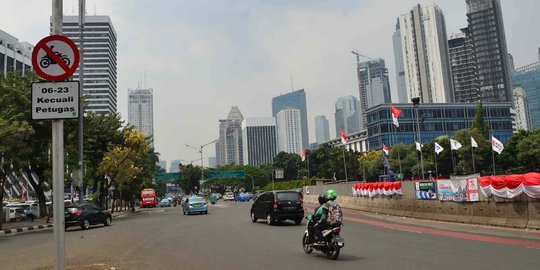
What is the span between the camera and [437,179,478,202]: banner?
19.8 metres

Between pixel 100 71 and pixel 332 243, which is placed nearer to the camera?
pixel 332 243

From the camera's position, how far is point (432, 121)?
129m

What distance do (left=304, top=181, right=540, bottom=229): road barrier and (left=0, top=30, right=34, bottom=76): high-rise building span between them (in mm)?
113282

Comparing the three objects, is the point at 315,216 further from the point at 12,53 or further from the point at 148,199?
the point at 12,53

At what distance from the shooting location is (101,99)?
5141 centimetres

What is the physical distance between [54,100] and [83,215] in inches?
864

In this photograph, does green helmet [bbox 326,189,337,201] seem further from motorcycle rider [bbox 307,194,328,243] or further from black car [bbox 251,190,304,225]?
black car [bbox 251,190,304,225]

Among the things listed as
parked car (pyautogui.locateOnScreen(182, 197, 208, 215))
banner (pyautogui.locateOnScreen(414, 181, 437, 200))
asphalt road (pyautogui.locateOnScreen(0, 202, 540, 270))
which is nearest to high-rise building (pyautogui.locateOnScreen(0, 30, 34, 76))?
parked car (pyautogui.locateOnScreen(182, 197, 208, 215))

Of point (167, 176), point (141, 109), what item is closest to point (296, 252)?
point (167, 176)

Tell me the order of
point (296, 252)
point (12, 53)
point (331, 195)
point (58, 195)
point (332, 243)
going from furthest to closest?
point (12, 53)
point (296, 252)
point (331, 195)
point (332, 243)
point (58, 195)

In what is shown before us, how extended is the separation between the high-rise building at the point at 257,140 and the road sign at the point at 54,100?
183 metres

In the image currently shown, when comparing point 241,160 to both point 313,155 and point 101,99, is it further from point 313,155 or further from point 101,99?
point 101,99

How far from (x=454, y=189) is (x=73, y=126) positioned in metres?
26.2

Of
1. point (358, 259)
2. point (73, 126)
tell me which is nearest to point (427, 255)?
point (358, 259)
